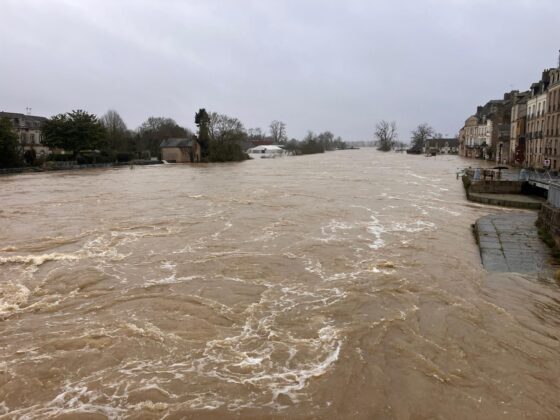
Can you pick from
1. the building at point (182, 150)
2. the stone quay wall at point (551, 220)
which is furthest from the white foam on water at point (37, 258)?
the building at point (182, 150)

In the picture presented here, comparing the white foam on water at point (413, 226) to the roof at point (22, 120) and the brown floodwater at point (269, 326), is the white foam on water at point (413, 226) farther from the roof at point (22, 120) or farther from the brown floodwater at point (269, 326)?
the roof at point (22, 120)

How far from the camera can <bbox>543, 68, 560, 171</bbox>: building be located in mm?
40431

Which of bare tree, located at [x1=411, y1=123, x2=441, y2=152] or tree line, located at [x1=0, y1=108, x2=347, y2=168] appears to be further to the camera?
bare tree, located at [x1=411, y1=123, x2=441, y2=152]

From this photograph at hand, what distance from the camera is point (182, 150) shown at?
7581 cm

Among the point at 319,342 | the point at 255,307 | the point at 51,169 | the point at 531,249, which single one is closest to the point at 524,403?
the point at 319,342

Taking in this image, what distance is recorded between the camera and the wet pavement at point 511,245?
12.5m

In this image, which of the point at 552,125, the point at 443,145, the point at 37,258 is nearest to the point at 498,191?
the point at 552,125

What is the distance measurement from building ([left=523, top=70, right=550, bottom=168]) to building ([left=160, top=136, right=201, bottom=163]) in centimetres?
4849

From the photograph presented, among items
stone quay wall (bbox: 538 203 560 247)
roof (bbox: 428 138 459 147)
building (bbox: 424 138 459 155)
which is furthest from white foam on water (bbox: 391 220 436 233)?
roof (bbox: 428 138 459 147)

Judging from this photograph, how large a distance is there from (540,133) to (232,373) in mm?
47230

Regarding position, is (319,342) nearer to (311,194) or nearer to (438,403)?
(438,403)

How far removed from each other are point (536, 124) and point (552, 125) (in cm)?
583

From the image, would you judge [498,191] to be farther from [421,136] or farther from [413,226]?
[421,136]

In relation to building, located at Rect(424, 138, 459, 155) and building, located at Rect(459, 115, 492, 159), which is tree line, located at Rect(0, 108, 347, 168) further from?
building, located at Rect(424, 138, 459, 155)
